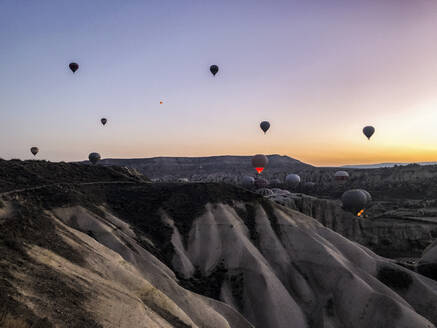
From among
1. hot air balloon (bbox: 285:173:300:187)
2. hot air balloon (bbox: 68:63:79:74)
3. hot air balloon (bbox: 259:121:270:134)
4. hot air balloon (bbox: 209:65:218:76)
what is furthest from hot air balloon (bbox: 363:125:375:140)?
hot air balloon (bbox: 68:63:79:74)

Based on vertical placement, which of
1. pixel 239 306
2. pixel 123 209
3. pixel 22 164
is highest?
pixel 22 164

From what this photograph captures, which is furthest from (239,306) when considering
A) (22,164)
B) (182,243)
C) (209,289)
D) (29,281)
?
(22,164)

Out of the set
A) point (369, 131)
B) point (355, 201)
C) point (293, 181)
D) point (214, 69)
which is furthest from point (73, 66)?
point (293, 181)

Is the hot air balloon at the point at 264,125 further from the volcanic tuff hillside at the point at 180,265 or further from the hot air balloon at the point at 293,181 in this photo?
the hot air balloon at the point at 293,181

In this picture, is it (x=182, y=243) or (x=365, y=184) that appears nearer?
(x=182, y=243)

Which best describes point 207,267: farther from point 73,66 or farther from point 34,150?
point 34,150

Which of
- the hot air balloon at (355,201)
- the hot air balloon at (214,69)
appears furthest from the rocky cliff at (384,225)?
the hot air balloon at (214,69)

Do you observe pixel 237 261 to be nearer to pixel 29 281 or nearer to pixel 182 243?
pixel 182 243
